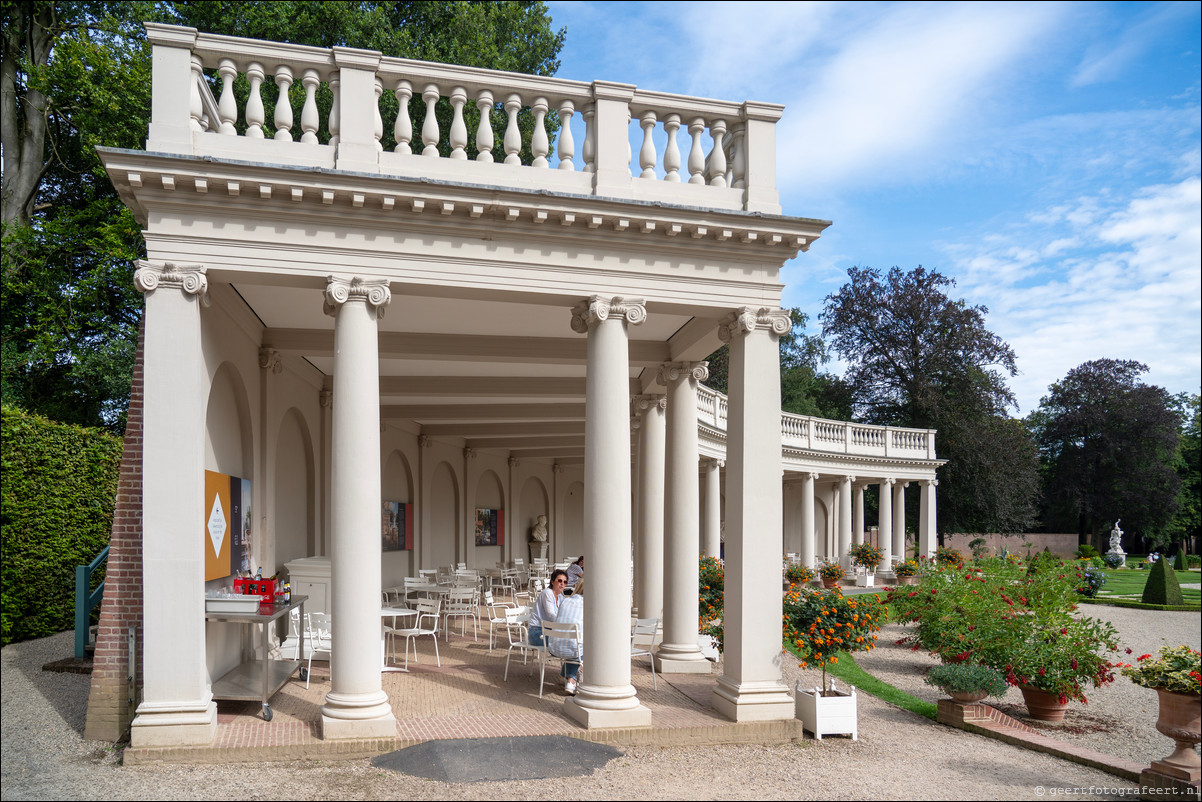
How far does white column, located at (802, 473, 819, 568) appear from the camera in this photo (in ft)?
96.7

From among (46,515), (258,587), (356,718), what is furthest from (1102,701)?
(46,515)

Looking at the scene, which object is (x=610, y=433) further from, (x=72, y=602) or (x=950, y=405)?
(x=950, y=405)

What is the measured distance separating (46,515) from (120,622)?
5.68m

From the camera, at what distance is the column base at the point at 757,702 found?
8.25 meters

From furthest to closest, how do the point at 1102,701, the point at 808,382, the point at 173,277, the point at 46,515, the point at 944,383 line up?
the point at 808,382, the point at 944,383, the point at 1102,701, the point at 46,515, the point at 173,277

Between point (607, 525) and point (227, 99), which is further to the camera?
point (607, 525)

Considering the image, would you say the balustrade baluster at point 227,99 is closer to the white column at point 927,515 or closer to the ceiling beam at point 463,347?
the ceiling beam at point 463,347

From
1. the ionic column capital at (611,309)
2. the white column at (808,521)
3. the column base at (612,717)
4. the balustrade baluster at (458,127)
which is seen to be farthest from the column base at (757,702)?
the white column at (808,521)

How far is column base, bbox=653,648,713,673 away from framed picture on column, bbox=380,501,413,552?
7.50 meters

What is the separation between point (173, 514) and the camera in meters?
7.23

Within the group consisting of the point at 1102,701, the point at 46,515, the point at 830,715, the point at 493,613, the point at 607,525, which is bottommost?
the point at 1102,701

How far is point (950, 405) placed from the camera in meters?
40.3

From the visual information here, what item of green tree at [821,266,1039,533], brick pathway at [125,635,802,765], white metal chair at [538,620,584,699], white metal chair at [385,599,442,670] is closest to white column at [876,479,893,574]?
green tree at [821,266,1039,533]

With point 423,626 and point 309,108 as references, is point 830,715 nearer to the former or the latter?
point 423,626
